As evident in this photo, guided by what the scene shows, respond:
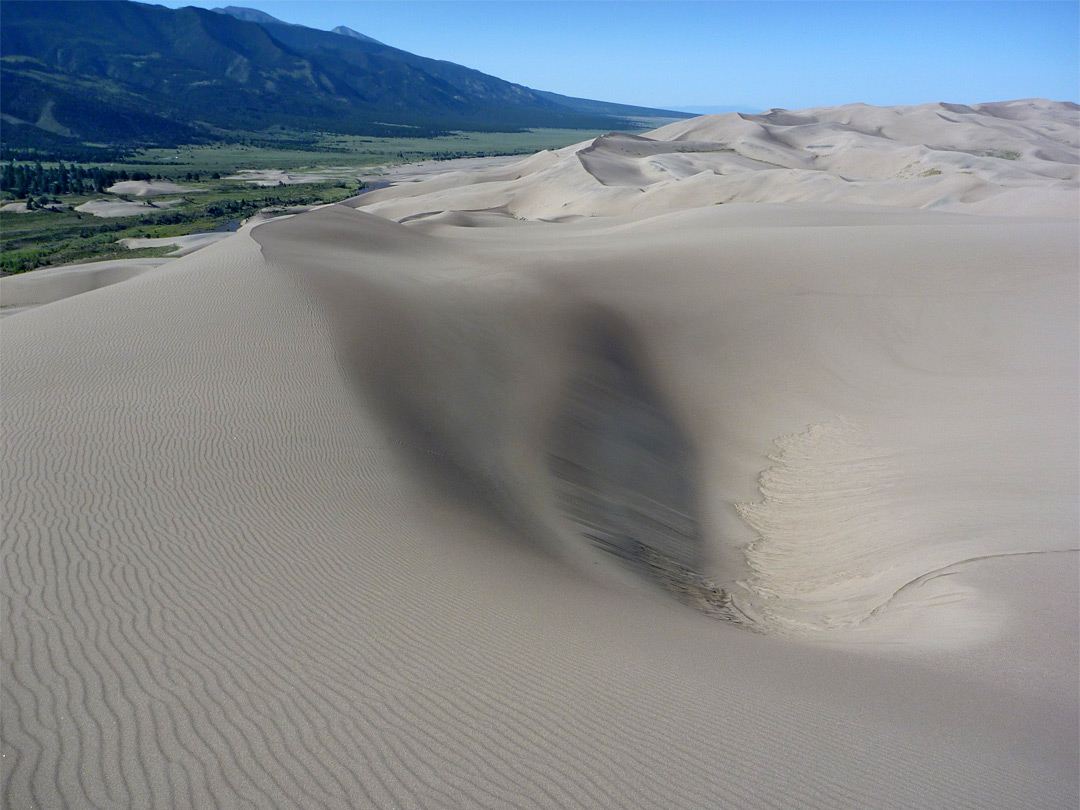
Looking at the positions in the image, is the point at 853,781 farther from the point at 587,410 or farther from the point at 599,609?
the point at 587,410

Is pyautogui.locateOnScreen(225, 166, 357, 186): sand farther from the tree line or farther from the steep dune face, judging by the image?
the steep dune face

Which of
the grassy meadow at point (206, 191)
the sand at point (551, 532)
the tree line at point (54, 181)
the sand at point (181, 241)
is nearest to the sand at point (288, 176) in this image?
the grassy meadow at point (206, 191)

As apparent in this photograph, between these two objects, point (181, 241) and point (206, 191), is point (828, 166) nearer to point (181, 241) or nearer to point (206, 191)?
point (181, 241)

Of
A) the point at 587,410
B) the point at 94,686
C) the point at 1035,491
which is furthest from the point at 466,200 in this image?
the point at 94,686

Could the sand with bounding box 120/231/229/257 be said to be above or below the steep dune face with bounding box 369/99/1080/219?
below

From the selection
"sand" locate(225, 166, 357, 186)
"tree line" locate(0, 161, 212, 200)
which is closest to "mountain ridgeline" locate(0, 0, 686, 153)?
"tree line" locate(0, 161, 212, 200)

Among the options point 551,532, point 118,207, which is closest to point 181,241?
point 118,207
